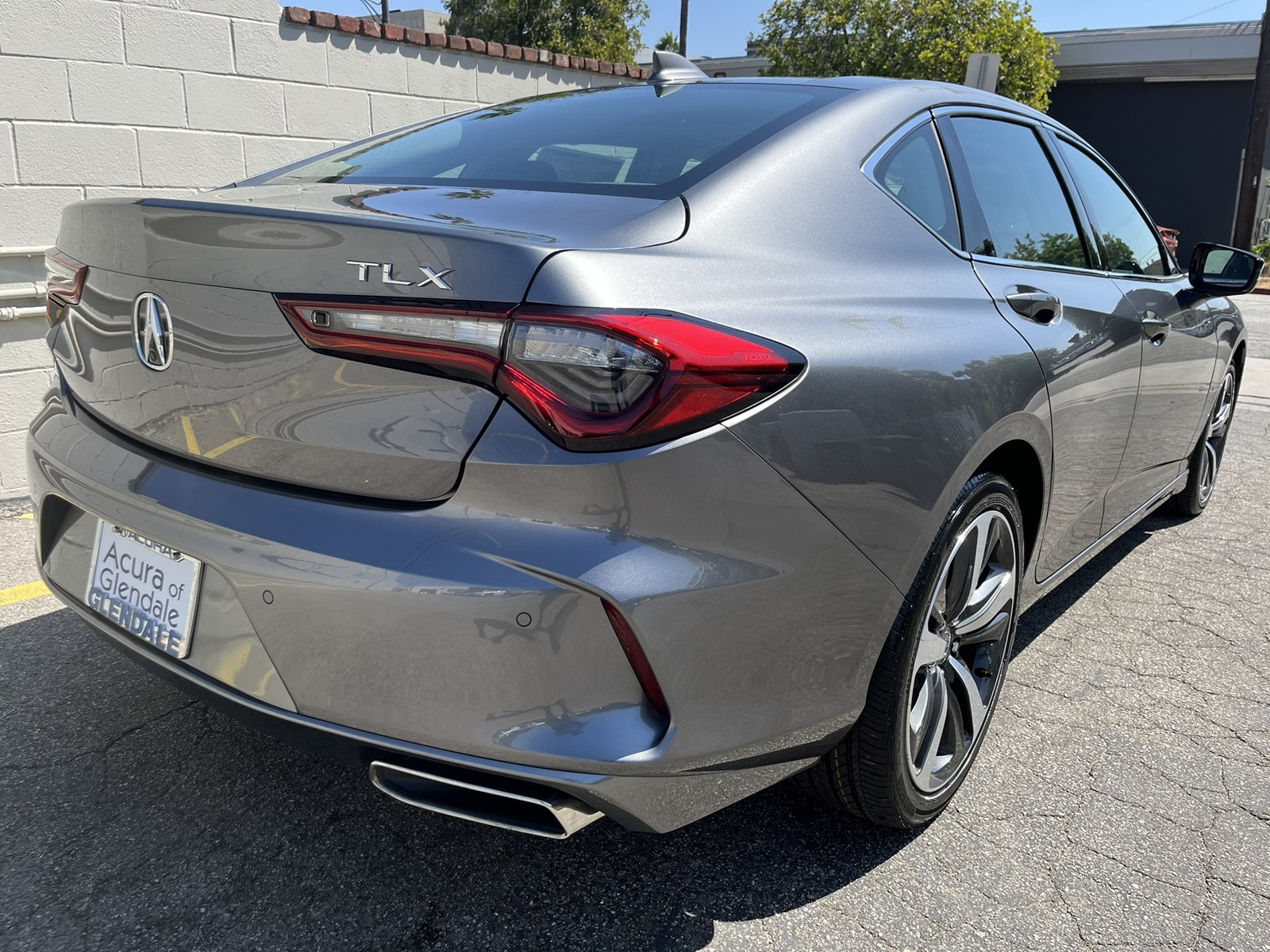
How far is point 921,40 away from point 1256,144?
6.89m

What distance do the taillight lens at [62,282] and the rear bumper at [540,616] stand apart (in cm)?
55

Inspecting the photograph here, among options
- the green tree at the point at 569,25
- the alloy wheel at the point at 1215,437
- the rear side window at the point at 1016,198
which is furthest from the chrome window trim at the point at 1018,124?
the green tree at the point at 569,25

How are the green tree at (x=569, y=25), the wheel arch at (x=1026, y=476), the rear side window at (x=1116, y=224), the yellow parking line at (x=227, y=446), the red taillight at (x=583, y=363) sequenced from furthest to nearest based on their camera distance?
the green tree at (x=569, y=25), the rear side window at (x=1116, y=224), the wheel arch at (x=1026, y=476), the yellow parking line at (x=227, y=446), the red taillight at (x=583, y=363)

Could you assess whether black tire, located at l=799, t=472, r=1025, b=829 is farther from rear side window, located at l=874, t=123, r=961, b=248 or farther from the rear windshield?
the rear windshield

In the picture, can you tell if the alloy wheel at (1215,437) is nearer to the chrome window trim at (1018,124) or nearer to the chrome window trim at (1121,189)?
the chrome window trim at (1121,189)

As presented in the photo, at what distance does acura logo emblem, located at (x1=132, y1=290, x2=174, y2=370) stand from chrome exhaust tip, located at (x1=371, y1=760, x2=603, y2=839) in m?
0.78

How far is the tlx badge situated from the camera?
5.05ft

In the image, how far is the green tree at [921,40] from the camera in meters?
22.1

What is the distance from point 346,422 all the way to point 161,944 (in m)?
1.00

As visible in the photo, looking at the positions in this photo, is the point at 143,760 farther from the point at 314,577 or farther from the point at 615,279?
the point at 615,279

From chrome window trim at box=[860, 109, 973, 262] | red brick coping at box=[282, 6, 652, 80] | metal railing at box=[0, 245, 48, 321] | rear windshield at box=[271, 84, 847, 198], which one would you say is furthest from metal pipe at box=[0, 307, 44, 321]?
chrome window trim at box=[860, 109, 973, 262]

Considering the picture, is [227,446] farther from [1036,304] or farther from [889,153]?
[1036,304]

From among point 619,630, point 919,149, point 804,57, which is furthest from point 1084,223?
point 804,57

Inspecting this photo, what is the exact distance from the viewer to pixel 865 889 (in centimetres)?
210
